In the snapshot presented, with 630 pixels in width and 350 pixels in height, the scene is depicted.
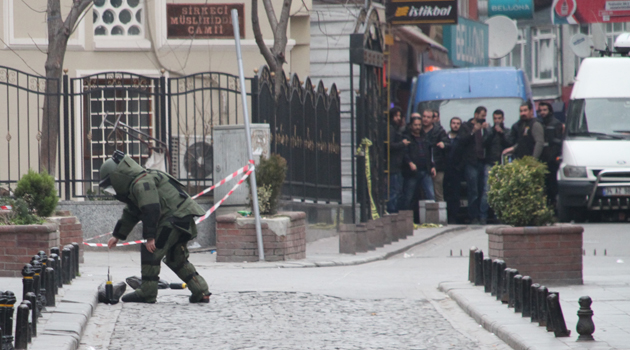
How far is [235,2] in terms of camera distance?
2239 centimetres

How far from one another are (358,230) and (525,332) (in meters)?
7.00

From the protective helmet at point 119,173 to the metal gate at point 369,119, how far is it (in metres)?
7.10

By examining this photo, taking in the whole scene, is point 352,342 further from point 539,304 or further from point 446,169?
point 446,169

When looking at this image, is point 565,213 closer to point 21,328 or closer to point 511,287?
point 511,287

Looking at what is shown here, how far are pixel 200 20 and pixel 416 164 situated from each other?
5.72 metres

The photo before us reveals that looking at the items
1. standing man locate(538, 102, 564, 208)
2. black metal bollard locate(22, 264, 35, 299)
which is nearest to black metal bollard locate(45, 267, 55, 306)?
black metal bollard locate(22, 264, 35, 299)

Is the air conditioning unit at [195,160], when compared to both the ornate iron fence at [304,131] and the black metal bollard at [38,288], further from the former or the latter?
the black metal bollard at [38,288]

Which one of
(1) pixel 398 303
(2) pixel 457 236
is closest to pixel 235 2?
(2) pixel 457 236

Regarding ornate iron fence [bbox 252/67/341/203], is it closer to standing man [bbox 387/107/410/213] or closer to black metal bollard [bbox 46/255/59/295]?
standing man [bbox 387/107/410/213]

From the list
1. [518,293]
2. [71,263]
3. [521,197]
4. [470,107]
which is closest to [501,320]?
[518,293]

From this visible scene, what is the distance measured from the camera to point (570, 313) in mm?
8820

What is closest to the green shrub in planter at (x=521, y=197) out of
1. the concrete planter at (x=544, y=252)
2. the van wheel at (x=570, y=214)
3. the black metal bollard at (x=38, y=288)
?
the concrete planter at (x=544, y=252)

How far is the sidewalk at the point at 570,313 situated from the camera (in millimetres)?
7496

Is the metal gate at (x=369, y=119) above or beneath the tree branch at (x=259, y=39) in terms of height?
beneath
